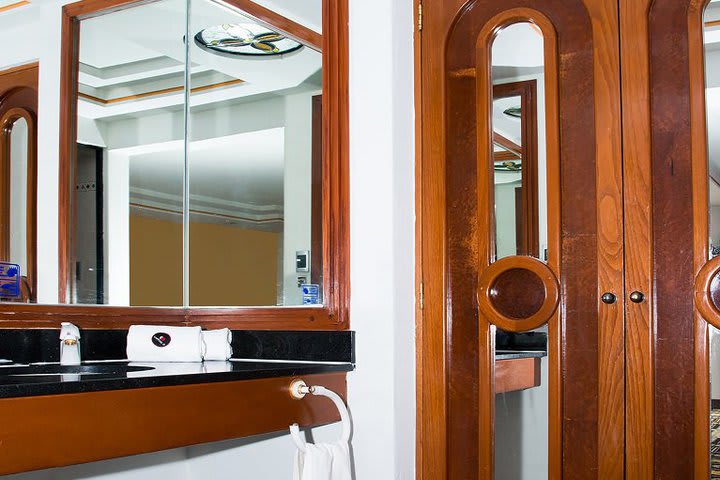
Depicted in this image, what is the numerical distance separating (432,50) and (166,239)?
934 millimetres

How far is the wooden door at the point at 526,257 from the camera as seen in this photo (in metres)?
1.85

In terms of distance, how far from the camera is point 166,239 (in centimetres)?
236

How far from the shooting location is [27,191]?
196cm

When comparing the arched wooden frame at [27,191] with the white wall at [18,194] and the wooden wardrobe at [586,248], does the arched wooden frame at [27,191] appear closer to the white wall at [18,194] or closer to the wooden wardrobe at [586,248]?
the white wall at [18,194]

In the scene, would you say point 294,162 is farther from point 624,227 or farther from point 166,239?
point 624,227

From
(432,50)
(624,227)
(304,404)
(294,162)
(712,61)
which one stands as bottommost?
(304,404)

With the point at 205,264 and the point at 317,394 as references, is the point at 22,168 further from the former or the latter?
the point at 317,394

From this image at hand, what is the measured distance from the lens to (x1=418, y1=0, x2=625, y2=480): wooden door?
6.06 feet

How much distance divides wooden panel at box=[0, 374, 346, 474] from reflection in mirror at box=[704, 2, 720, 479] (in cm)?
90

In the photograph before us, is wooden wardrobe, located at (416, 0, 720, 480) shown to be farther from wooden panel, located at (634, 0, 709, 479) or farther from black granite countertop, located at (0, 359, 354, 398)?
black granite countertop, located at (0, 359, 354, 398)

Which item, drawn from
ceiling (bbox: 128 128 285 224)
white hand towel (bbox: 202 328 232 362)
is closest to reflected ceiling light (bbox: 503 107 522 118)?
ceiling (bbox: 128 128 285 224)

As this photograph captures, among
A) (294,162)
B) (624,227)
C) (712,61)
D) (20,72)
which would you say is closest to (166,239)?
(294,162)

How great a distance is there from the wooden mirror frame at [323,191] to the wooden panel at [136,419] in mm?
284

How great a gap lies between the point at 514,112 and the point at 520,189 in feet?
0.63
